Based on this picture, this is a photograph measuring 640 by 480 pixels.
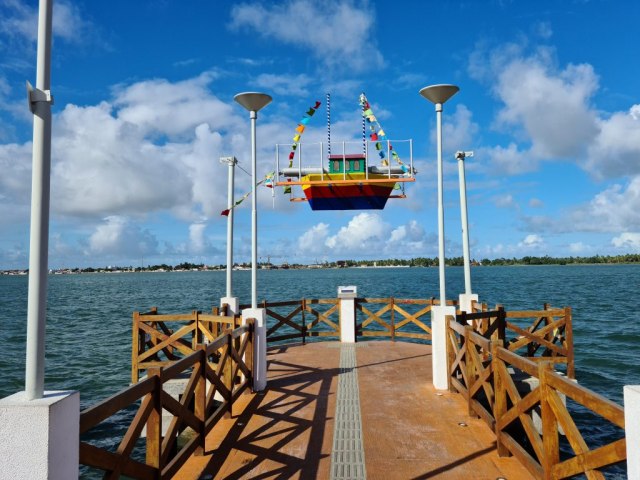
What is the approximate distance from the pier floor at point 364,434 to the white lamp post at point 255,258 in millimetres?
395

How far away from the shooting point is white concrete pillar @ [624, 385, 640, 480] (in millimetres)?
2705

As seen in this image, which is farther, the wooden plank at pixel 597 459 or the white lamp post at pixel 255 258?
the white lamp post at pixel 255 258

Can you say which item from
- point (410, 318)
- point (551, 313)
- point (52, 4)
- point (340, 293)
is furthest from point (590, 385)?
point (52, 4)

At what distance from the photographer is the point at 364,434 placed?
5.75 m

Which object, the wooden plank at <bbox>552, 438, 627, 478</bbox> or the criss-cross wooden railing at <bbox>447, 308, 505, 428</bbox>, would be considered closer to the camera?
the wooden plank at <bbox>552, 438, 627, 478</bbox>

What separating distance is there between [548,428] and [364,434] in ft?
8.19

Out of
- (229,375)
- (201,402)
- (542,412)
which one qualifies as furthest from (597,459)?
(229,375)

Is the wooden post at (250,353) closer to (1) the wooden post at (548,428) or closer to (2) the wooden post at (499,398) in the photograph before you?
(2) the wooden post at (499,398)

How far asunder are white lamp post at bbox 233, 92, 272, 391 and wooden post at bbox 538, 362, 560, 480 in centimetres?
485

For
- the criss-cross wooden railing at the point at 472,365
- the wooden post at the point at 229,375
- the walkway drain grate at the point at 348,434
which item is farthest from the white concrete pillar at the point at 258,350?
the criss-cross wooden railing at the point at 472,365

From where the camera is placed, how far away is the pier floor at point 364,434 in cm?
475

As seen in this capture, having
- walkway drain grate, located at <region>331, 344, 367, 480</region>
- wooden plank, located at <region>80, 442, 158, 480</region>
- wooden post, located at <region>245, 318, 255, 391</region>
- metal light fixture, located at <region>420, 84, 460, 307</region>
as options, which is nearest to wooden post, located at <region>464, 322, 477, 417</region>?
metal light fixture, located at <region>420, 84, 460, 307</region>

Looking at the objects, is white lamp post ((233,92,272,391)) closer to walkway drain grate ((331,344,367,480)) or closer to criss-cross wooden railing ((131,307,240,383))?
walkway drain grate ((331,344,367,480))

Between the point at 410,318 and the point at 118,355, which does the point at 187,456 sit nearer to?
the point at 410,318
